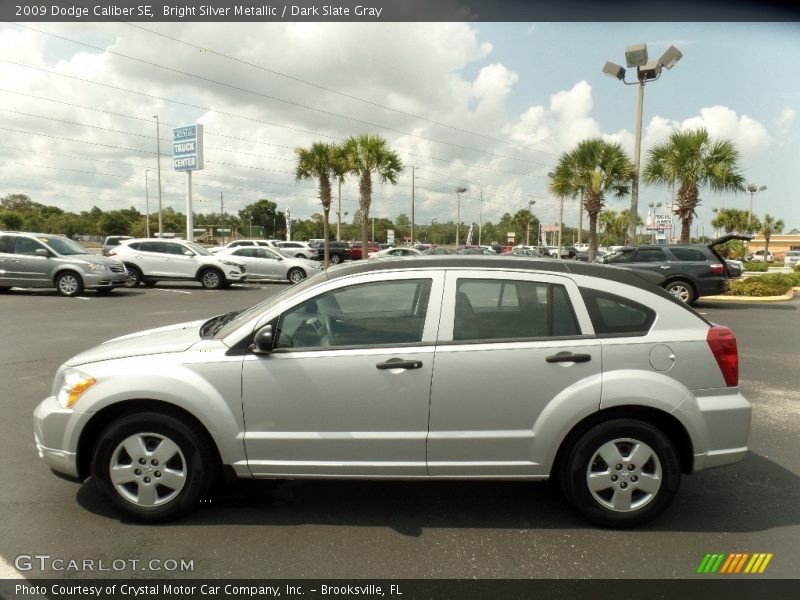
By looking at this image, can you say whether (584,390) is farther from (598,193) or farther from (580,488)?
(598,193)

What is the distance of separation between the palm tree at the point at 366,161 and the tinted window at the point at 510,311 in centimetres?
2727

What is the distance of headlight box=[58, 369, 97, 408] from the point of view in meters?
3.27

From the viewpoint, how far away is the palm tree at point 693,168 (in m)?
19.6

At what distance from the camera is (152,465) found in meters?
3.24

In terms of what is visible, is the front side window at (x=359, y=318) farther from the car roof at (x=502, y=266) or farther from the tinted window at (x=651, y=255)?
the tinted window at (x=651, y=255)

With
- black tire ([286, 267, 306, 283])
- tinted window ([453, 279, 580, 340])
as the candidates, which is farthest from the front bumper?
black tire ([286, 267, 306, 283])

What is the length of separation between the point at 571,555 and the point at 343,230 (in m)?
109

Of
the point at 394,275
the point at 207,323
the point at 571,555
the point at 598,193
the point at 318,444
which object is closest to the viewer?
the point at 571,555

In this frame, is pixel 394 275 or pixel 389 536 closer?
pixel 389 536

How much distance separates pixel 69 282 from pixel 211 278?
451 cm

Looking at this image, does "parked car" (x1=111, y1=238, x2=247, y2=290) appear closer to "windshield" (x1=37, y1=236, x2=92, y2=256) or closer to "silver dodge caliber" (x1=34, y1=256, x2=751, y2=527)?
"windshield" (x1=37, y1=236, x2=92, y2=256)

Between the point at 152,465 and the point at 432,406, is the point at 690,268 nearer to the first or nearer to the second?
→ the point at 432,406

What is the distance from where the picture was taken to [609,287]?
11.2 feet

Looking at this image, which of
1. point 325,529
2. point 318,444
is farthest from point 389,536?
point 318,444
